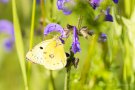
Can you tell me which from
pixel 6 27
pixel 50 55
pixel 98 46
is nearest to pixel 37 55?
pixel 50 55

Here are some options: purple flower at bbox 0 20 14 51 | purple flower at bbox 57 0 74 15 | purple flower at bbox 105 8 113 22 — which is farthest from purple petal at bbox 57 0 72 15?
purple flower at bbox 0 20 14 51

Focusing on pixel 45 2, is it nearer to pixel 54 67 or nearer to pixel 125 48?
pixel 125 48

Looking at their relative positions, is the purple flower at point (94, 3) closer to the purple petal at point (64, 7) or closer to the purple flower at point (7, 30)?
the purple petal at point (64, 7)

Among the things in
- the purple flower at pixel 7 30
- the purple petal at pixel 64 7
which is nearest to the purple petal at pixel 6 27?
the purple flower at pixel 7 30

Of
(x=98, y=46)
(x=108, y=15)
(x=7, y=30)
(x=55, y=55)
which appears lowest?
(x=7, y=30)

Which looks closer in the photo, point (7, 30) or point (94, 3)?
point (94, 3)

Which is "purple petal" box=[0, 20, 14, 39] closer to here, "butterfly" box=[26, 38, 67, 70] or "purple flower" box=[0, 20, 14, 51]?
"purple flower" box=[0, 20, 14, 51]

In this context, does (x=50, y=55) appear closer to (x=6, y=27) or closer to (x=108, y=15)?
(x=108, y=15)
